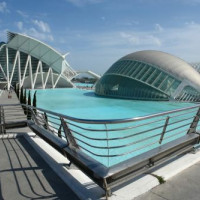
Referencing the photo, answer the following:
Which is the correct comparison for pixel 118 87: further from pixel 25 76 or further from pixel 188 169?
pixel 25 76

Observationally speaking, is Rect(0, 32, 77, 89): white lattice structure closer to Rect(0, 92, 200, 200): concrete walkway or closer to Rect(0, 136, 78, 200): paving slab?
Rect(0, 136, 78, 200): paving slab

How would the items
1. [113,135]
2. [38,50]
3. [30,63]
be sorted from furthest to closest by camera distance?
[38,50] < [30,63] < [113,135]

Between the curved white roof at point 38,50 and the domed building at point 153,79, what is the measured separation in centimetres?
2775

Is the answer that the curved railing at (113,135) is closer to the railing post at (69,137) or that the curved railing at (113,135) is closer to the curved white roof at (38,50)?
the railing post at (69,137)

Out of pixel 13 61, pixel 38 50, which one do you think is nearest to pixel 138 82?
pixel 38 50

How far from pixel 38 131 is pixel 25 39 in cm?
4991

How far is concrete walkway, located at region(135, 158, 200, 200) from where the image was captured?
2.92 m

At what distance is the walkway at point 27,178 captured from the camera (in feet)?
10.4

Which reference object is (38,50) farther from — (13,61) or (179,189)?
(179,189)

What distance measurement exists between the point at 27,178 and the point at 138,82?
86.0ft

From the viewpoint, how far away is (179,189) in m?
3.11

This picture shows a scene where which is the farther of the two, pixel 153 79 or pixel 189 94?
pixel 153 79

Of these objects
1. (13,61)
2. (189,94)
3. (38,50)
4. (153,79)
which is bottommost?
(189,94)

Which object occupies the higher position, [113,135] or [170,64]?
A: [170,64]
